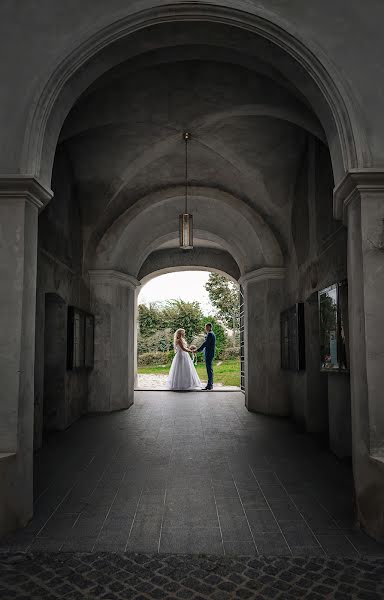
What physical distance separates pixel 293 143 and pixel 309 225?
4.86 ft

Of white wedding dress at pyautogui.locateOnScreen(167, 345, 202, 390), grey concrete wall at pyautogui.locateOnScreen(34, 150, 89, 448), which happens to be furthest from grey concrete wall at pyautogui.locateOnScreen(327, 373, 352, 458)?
white wedding dress at pyautogui.locateOnScreen(167, 345, 202, 390)

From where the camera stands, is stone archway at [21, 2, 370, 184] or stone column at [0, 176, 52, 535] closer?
stone column at [0, 176, 52, 535]

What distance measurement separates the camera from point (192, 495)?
511cm

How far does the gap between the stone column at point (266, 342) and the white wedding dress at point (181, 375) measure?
17.9ft

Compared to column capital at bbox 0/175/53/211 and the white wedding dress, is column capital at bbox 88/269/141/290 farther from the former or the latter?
column capital at bbox 0/175/53/211

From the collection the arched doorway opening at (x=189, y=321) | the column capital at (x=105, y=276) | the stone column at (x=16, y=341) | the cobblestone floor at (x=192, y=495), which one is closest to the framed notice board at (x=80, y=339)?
the column capital at (x=105, y=276)

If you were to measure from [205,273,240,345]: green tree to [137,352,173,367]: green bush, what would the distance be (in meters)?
4.72

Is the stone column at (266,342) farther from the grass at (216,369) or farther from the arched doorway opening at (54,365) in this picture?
the grass at (216,369)

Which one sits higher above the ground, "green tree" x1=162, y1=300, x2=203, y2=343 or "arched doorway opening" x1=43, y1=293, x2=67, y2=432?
"green tree" x1=162, y1=300, x2=203, y2=343

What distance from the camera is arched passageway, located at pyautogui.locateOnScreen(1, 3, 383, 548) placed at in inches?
175

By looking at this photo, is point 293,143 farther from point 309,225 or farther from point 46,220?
point 46,220

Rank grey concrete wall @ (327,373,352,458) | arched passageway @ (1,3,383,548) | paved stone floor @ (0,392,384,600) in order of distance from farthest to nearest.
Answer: grey concrete wall @ (327,373,352,458)
arched passageway @ (1,3,383,548)
paved stone floor @ (0,392,384,600)

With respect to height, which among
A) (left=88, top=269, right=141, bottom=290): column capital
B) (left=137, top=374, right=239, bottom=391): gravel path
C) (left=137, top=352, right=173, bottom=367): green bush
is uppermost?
(left=88, top=269, right=141, bottom=290): column capital

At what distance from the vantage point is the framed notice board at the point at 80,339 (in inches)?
356
